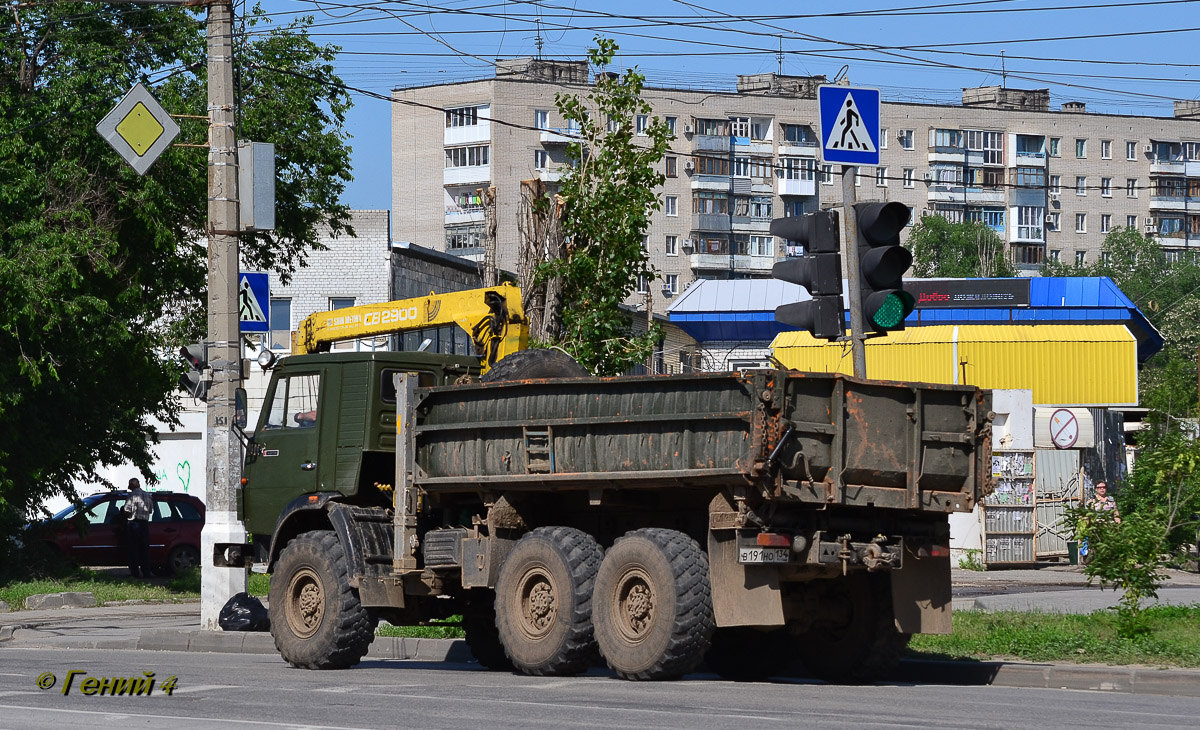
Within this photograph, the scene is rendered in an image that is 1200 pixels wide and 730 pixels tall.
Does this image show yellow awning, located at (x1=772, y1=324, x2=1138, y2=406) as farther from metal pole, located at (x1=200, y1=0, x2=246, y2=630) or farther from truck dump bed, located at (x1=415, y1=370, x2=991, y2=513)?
truck dump bed, located at (x1=415, y1=370, x2=991, y2=513)

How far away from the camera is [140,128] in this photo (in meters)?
17.8

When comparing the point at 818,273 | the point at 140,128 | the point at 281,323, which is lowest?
the point at 818,273

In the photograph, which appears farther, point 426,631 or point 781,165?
point 781,165

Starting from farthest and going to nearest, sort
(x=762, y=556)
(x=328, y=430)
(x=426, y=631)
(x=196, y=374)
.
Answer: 1. (x=196, y=374)
2. (x=426, y=631)
3. (x=328, y=430)
4. (x=762, y=556)

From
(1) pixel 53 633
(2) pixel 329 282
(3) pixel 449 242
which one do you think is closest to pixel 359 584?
(1) pixel 53 633

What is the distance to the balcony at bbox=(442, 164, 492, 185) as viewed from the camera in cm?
9794

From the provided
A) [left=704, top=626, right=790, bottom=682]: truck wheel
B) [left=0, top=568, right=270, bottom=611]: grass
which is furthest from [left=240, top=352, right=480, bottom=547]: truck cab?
[left=0, top=568, right=270, bottom=611]: grass

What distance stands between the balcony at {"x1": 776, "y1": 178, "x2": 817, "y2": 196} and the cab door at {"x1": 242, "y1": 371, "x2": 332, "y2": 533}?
297ft

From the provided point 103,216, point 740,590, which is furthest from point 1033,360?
point 740,590

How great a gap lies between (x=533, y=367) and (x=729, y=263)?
292 feet

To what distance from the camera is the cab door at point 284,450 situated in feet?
46.6

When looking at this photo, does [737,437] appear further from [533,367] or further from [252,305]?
[252,305]

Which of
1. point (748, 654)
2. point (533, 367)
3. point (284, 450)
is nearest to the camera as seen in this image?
point (748, 654)

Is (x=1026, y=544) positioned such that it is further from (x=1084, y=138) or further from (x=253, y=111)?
(x=1084, y=138)
